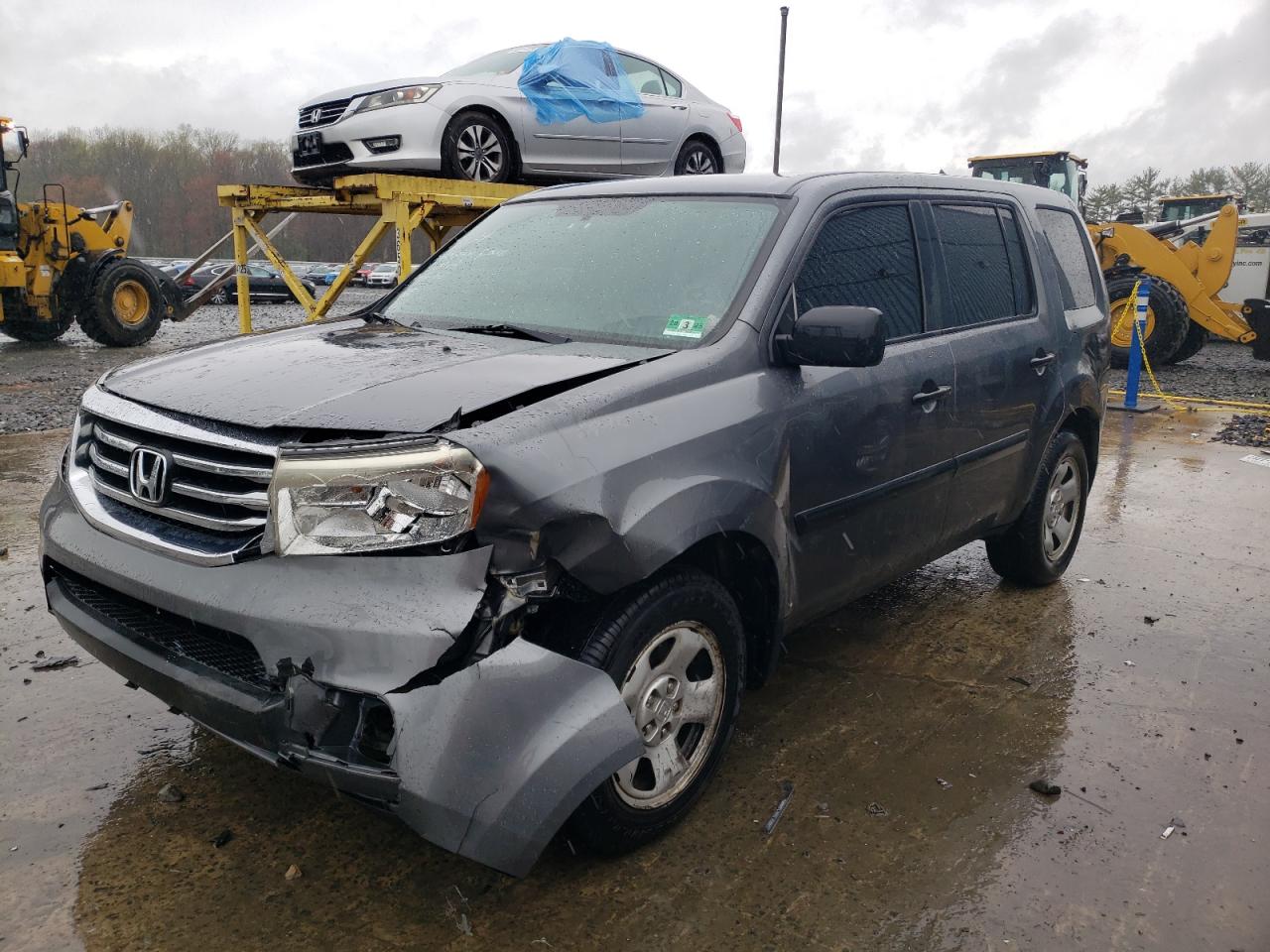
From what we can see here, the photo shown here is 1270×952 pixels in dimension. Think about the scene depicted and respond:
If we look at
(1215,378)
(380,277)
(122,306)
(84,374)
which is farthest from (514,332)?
(380,277)

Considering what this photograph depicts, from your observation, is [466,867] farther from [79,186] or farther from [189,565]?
[79,186]

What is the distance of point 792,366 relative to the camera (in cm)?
310

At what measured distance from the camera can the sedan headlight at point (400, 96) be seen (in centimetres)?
903

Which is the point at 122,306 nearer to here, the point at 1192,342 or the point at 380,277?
the point at 1192,342

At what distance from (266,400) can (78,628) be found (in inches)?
32.9

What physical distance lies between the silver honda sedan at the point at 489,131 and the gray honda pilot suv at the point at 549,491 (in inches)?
218

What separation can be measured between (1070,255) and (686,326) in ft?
8.98

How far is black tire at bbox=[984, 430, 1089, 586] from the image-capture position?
466 centimetres

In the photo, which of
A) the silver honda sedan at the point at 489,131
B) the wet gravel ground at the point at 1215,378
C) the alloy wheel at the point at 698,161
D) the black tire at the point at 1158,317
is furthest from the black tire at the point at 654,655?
the black tire at the point at 1158,317

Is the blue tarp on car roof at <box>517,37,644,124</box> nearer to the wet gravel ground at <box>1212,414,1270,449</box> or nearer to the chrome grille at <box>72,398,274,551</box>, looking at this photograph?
the wet gravel ground at <box>1212,414,1270,449</box>

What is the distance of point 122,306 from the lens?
1647cm

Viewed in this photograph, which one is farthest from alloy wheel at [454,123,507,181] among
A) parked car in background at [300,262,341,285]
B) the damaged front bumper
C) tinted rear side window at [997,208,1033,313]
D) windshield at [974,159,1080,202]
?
parked car in background at [300,262,341,285]

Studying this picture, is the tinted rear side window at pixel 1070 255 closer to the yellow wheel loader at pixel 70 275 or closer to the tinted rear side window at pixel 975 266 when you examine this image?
the tinted rear side window at pixel 975 266

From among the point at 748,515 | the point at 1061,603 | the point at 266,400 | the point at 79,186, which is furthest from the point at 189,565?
the point at 79,186
